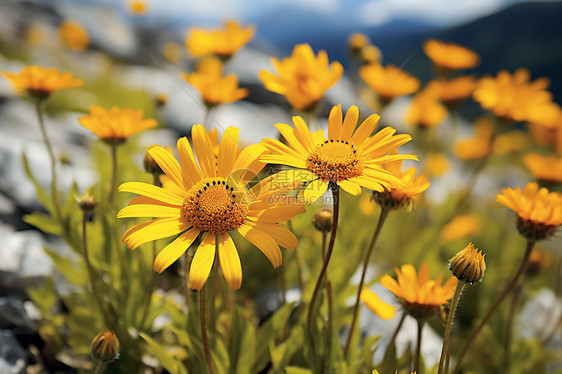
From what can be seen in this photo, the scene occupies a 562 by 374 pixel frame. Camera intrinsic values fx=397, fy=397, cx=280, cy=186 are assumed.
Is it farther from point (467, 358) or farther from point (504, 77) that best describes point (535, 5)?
point (467, 358)

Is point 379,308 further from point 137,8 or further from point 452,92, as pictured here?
point 137,8

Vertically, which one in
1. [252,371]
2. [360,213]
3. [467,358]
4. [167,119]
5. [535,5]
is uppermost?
[535,5]

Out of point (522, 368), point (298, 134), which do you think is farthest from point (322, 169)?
point (522, 368)

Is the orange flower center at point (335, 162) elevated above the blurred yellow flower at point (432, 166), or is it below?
below

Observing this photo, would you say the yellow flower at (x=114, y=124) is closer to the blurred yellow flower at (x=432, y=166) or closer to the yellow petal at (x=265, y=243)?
the yellow petal at (x=265, y=243)

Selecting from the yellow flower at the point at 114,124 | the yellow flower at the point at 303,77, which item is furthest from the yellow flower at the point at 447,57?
the yellow flower at the point at 114,124

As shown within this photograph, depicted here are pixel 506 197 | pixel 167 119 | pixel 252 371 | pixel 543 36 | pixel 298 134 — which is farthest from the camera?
pixel 543 36

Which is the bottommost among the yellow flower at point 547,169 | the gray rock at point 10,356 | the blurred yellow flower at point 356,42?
the gray rock at point 10,356

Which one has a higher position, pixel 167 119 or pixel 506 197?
pixel 167 119
